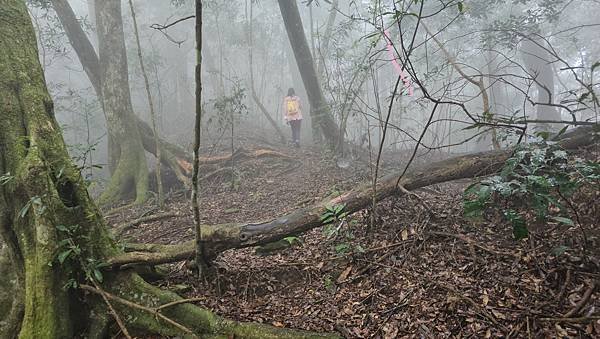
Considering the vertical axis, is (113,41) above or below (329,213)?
above

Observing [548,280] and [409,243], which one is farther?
[409,243]

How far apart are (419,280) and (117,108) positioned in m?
8.15

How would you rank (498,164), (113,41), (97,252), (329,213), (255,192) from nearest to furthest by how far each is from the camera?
(97,252)
(329,213)
(498,164)
(255,192)
(113,41)

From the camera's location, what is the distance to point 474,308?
3.06m

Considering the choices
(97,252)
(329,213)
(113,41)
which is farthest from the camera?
(113,41)

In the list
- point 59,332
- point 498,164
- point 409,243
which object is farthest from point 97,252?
point 498,164

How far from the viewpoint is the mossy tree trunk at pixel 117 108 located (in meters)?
8.73

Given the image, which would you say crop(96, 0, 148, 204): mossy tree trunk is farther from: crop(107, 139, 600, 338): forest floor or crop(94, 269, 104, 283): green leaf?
crop(94, 269, 104, 283): green leaf

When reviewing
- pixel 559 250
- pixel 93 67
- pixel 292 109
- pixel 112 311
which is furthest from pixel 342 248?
pixel 292 109

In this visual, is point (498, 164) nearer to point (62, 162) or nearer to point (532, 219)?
point (532, 219)

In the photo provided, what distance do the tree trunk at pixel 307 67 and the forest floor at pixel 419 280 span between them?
17.8ft

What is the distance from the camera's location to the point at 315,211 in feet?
14.8

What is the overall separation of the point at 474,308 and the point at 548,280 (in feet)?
2.27

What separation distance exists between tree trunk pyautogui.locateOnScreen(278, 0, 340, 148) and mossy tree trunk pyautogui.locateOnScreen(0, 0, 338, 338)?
745 centimetres
